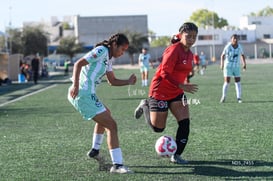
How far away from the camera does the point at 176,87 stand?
849cm

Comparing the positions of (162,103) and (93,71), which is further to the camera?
(162,103)

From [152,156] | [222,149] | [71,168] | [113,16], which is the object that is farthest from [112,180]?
[113,16]

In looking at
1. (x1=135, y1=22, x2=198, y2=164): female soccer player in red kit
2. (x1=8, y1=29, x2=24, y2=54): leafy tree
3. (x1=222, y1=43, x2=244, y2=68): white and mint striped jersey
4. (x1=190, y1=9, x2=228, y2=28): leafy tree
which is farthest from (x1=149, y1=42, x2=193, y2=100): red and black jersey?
(x1=190, y1=9, x2=228, y2=28): leafy tree

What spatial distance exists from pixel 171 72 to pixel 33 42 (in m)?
62.5

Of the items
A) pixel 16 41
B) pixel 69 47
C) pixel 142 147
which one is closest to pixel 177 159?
pixel 142 147

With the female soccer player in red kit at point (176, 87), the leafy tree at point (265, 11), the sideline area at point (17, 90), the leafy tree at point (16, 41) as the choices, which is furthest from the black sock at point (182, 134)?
the leafy tree at point (265, 11)

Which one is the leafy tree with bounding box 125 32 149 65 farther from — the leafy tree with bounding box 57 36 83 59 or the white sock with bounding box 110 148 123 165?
the white sock with bounding box 110 148 123 165

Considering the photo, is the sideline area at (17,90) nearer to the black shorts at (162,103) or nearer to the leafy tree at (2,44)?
the leafy tree at (2,44)

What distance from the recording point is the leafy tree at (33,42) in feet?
225

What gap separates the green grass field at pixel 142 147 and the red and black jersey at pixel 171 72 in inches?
38.6

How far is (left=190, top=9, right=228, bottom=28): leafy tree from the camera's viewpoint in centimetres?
15712

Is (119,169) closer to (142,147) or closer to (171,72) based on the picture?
(171,72)

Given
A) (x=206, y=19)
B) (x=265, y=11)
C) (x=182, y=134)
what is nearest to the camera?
(x=182, y=134)

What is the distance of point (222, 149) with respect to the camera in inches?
371
